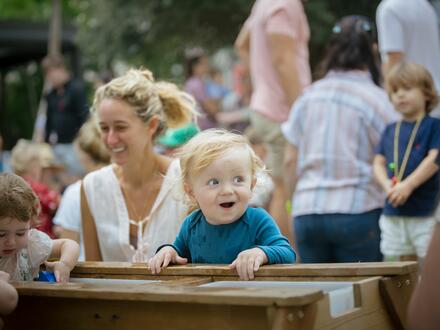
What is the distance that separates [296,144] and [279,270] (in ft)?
8.52

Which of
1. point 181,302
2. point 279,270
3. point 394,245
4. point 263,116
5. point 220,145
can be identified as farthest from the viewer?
point 263,116

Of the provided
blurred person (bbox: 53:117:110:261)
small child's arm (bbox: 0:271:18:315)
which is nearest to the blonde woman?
blurred person (bbox: 53:117:110:261)

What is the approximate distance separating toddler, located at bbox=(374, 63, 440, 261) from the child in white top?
6.66 feet

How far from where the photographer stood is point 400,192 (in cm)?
454

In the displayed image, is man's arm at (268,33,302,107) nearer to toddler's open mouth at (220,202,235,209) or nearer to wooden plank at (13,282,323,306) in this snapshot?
toddler's open mouth at (220,202,235,209)

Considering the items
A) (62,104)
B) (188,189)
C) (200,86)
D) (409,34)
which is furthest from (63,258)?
(62,104)

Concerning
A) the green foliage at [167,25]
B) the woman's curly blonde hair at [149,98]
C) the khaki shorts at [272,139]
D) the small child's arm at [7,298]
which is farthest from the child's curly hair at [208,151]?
the green foliage at [167,25]

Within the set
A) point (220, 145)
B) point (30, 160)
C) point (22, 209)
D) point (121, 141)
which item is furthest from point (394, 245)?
point (30, 160)

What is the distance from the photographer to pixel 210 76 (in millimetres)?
11523

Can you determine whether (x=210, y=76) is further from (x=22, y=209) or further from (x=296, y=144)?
(x=22, y=209)

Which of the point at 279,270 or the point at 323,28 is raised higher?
the point at 323,28

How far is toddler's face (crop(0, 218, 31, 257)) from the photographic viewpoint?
2883mm

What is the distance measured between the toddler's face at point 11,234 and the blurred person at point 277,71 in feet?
10.7

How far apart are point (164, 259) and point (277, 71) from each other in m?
3.38
